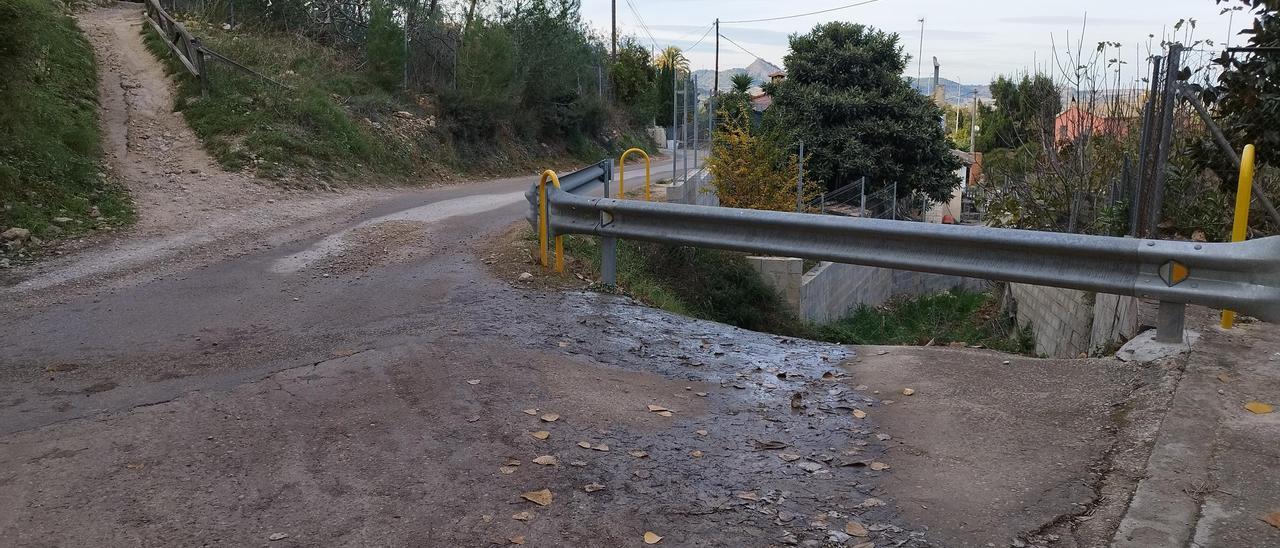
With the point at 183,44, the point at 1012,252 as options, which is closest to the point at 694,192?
the point at 183,44

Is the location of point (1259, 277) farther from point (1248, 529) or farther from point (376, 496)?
point (376, 496)

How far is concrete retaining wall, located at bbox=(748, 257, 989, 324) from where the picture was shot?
14602 mm

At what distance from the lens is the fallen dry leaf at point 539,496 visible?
3.84 metres

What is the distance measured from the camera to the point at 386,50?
79.9 feet

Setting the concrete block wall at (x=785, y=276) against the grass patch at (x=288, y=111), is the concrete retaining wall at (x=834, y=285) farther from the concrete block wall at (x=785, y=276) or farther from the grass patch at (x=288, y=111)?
the grass patch at (x=288, y=111)

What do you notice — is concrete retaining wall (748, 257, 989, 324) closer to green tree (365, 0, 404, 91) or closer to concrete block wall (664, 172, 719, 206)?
concrete block wall (664, 172, 719, 206)

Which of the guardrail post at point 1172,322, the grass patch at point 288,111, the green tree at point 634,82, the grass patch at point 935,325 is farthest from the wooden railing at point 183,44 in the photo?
the green tree at point 634,82

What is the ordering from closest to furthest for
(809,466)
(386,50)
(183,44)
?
(809,466), (183,44), (386,50)

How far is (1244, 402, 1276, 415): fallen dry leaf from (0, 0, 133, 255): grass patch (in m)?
9.87

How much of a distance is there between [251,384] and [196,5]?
76.3ft

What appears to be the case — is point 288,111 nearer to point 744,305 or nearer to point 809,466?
point 744,305

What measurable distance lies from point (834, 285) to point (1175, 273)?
11.5 metres

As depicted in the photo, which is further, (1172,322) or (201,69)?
(201,69)

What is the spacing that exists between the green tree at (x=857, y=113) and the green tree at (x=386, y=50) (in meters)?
10.1
